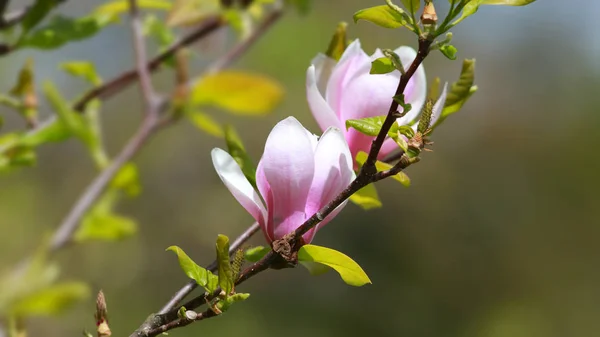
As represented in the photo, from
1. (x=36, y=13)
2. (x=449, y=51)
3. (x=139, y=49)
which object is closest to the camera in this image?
(x=449, y=51)

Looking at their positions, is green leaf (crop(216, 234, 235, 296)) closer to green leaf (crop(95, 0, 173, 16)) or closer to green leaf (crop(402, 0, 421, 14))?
green leaf (crop(402, 0, 421, 14))

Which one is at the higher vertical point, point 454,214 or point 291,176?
point 291,176

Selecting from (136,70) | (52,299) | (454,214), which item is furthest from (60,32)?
(454,214)

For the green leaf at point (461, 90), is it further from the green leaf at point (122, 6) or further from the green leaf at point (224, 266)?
the green leaf at point (122, 6)

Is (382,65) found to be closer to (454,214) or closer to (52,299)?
(52,299)

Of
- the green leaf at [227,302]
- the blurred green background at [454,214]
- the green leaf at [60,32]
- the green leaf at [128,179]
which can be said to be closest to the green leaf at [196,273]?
the green leaf at [227,302]

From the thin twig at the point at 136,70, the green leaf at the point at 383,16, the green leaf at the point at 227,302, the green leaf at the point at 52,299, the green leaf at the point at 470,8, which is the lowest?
the green leaf at the point at 52,299

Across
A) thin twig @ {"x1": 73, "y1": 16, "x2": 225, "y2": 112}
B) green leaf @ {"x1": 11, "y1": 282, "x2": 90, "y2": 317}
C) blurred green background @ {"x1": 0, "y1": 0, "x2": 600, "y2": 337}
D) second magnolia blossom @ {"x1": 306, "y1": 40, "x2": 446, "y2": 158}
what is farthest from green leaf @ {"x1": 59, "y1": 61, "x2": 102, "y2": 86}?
blurred green background @ {"x1": 0, "y1": 0, "x2": 600, "y2": 337}
